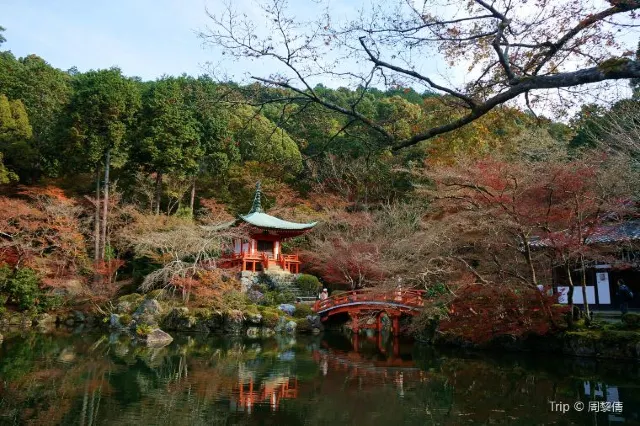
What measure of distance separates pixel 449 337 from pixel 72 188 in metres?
19.0

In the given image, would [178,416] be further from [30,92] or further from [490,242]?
[30,92]

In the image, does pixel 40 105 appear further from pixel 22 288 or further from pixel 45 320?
pixel 45 320

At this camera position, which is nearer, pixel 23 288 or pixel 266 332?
pixel 266 332

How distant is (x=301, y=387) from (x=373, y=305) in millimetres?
7950

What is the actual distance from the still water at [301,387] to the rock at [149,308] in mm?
3997

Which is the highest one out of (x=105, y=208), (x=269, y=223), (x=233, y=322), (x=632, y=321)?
(x=105, y=208)

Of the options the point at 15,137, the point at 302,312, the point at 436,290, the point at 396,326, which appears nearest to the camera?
the point at 436,290

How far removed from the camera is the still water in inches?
252

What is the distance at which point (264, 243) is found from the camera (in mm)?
22500

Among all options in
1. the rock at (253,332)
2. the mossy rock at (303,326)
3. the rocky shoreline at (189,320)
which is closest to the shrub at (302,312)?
the rocky shoreline at (189,320)

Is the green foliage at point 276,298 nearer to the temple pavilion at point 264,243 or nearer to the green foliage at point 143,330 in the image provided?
the temple pavilion at point 264,243

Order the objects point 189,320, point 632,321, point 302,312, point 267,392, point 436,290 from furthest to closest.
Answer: point 302,312
point 189,320
point 436,290
point 632,321
point 267,392

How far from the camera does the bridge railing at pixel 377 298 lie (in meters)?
14.4

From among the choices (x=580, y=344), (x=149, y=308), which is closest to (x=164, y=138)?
(x=149, y=308)
